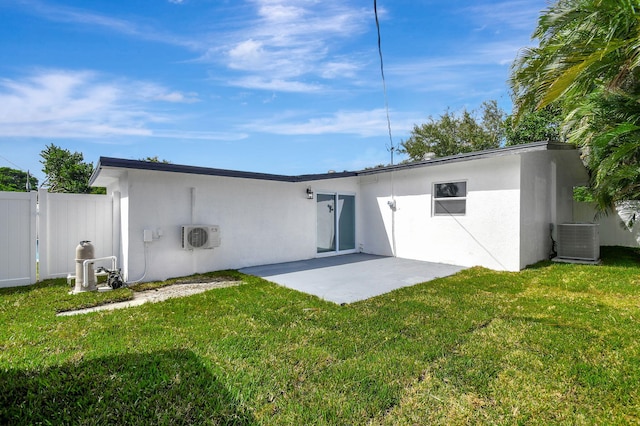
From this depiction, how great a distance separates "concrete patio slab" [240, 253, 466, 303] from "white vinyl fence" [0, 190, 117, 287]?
3.89 metres

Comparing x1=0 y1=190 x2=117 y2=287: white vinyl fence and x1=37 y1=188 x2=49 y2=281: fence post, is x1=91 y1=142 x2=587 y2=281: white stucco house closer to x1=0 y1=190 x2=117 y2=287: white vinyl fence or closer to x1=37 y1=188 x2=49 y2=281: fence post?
x1=0 y1=190 x2=117 y2=287: white vinyl fence

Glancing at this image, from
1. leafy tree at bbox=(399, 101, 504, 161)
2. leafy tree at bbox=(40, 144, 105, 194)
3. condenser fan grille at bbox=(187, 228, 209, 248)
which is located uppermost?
leafy tree at bbox=(399, 101, 504, 161)

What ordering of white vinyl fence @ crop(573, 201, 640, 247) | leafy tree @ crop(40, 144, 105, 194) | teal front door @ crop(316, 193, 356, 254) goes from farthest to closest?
leafy tree @ crop(40, 144, 105, 194) → white vinyl fence @ crop(573, 201, 640, 247) → teal front door @ crop(316, 193, 356, 254)

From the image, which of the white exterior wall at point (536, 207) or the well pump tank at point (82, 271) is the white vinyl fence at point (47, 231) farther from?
the white exterior wall at point (536, 207)

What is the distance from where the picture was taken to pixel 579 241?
8.91 meters

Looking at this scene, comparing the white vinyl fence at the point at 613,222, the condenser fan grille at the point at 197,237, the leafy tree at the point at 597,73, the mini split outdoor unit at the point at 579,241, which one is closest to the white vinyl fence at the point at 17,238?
the condenser fan grille at the point at 197,237

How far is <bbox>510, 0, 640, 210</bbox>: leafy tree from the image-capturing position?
546 cm

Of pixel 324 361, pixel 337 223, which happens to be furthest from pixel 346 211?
pixel 324 361

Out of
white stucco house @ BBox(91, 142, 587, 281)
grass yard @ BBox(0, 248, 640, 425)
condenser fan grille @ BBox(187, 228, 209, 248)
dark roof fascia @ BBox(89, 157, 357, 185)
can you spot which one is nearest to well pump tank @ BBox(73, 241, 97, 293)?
grass yard @ BBox(0, 248, 640, 425)

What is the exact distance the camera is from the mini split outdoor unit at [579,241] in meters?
8.73

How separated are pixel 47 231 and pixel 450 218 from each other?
10483 mm

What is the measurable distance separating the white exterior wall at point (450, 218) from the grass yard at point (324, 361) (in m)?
2.86

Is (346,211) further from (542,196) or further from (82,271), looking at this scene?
(82,271)

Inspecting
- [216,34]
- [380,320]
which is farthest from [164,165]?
[380,320]
